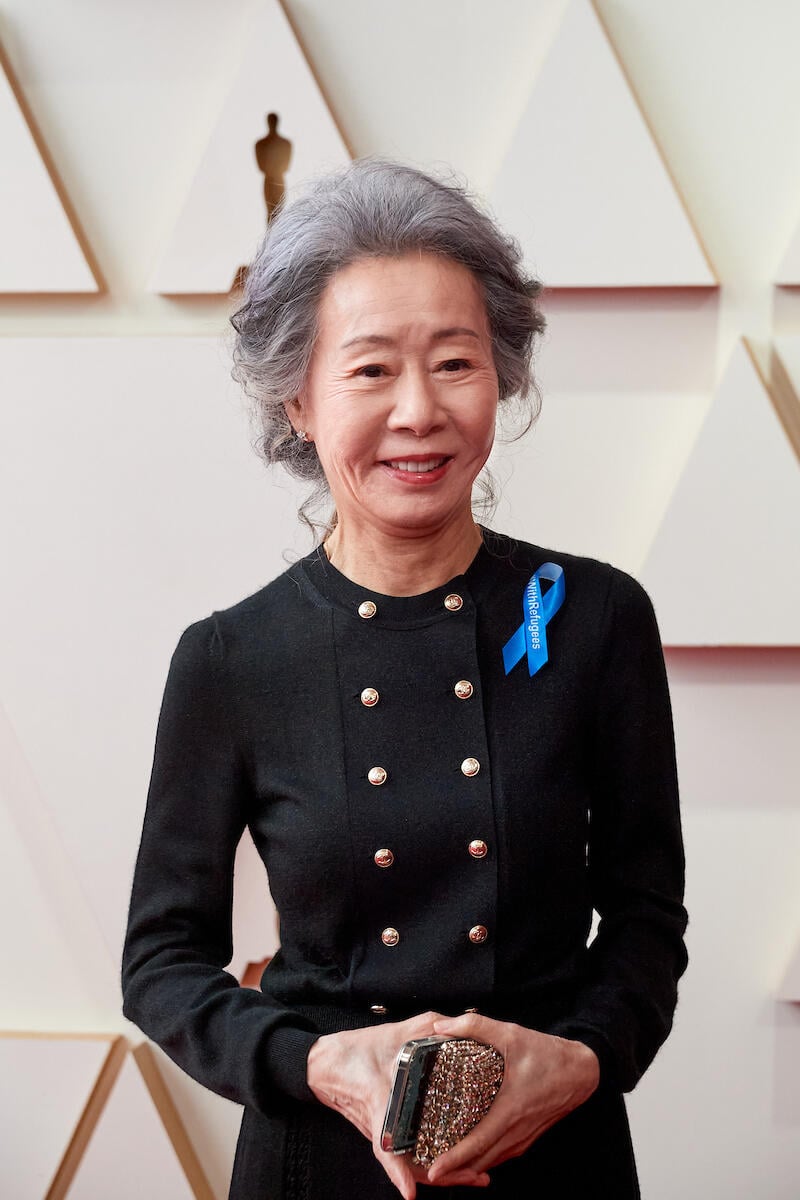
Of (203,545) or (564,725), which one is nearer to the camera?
(564,725)

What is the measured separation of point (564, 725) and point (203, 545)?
1117 mm

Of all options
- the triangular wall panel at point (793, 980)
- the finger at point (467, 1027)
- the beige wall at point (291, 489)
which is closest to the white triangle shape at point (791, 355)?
the beige wall at point (291, 489)

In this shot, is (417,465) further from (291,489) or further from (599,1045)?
(291,489)

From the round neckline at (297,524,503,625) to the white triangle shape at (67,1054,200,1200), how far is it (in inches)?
51.5

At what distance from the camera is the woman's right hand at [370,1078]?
0.91m

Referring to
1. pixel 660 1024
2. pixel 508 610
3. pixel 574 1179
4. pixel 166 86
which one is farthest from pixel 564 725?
pixel 166 86

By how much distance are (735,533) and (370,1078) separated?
4.06 feet

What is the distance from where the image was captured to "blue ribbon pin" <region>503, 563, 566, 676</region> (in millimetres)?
1067

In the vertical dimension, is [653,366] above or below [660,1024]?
above

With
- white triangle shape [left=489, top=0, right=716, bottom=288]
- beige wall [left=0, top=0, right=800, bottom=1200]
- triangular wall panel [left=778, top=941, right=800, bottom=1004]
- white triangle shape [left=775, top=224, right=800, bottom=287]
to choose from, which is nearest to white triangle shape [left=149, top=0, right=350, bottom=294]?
beige wall [left=0, top=0, right=800, bottom=1200]

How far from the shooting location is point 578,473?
201 centimetres

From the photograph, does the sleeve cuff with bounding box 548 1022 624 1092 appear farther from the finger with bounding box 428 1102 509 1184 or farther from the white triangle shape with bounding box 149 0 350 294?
the white triangle shape with bounding box 149 0 350 294

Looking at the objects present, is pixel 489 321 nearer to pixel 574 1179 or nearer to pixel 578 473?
pixel 574 1179

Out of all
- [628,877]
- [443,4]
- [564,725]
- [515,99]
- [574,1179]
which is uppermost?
[443,4]
